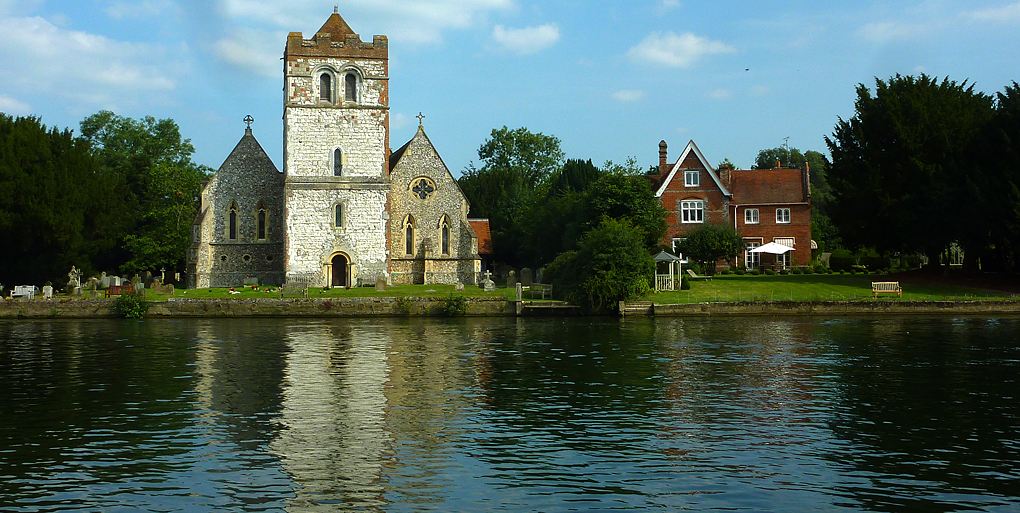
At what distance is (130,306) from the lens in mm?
45875

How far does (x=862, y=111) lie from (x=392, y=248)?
32.1 metres

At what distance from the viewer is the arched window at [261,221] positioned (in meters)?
60.9

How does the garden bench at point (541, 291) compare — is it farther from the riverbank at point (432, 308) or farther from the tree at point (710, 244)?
the tree at point (710, 244)

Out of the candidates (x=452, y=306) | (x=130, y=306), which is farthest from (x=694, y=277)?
(x=130, y=306)

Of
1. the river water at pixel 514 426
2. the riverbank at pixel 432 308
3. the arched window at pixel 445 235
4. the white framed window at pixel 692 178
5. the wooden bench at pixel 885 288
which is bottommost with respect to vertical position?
the river water at pixel 514 426

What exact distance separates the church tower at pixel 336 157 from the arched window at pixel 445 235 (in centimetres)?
463

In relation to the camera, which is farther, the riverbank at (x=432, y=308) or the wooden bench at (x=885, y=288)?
the wooden bench at (x=885, y=288)

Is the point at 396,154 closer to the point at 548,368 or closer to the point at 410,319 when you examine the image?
the point at 410,319

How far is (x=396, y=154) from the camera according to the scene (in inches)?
2677

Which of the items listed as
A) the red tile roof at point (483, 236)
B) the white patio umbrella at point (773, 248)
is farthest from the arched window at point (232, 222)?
the white patio umbrella at point (773, 248)

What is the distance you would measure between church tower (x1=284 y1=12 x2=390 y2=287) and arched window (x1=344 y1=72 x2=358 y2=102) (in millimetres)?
66

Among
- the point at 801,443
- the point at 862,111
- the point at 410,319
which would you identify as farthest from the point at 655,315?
the point at 801,443

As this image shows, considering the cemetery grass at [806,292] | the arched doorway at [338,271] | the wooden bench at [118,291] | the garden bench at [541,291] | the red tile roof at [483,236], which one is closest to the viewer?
the cemetery grass at [806,292]

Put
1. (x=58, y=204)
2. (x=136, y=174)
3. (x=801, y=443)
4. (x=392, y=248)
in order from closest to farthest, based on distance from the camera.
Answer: (x=801, y=443), (x=58, y=204), (x=392, y=248), (x=136, y=174)
